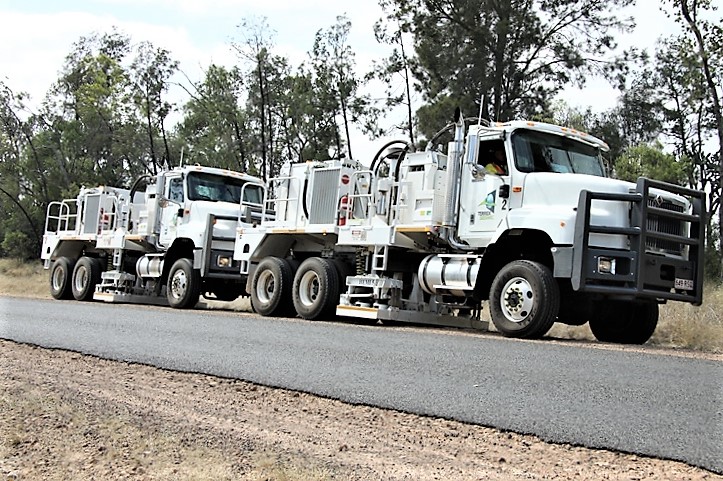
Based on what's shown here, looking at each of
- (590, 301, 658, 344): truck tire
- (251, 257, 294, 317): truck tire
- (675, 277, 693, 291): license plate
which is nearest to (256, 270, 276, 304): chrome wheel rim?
(251, 257, 294, 317): truck tire

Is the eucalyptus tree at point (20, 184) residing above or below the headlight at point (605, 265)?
above

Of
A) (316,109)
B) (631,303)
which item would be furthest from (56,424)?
(316,109)

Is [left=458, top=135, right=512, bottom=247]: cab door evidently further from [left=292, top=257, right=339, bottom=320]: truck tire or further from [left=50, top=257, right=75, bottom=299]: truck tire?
[left=50, top=257, right=75, bottom=299]: truck tire

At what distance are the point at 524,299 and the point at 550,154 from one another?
235 centimetres

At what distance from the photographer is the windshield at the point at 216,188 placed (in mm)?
19208

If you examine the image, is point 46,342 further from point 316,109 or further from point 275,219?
point 316,109

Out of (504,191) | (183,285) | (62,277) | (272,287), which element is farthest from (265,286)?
(62,277)

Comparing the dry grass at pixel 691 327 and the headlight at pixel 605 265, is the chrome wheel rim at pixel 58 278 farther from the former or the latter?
the headlight at pixel 605 265

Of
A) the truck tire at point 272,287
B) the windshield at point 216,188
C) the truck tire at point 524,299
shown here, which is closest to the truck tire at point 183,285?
the windshield at point 216,188

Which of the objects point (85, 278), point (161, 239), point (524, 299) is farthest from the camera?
point (85, 278)

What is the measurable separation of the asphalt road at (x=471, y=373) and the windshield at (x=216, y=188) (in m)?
7.20

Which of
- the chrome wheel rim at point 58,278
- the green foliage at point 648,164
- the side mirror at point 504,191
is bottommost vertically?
the chrome wheel rim at point 58,278

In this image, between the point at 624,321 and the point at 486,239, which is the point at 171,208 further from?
the point at 624,321

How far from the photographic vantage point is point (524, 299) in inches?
442
